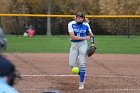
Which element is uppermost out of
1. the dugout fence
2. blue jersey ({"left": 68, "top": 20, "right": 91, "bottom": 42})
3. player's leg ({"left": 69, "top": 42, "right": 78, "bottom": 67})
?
blue jersey ({"left": 68, "top": 20, "right": 91, "bottom": 42})

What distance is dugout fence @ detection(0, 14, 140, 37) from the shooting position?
112 ft

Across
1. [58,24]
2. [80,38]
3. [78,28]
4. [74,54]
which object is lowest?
[58,24]

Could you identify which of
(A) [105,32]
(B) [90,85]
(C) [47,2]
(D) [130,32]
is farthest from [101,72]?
(C) [47,2]

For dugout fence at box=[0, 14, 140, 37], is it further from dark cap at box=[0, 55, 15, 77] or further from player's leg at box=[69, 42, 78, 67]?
dark cap at box=[0, 55, 15, 77]

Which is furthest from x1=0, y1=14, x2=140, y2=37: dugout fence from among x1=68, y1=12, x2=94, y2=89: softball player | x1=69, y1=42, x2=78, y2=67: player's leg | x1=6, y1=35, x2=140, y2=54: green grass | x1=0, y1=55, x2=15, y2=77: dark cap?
x1=0, y1=55, x2=15, y2=77: dark cap

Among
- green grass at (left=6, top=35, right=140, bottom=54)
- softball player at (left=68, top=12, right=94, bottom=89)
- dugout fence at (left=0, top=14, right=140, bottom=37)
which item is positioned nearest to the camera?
softball player at (left=68, top=12, right=94, bottom=89)

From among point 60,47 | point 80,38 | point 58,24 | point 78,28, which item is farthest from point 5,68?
point 58,24

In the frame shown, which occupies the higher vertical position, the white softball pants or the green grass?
the white softball pants

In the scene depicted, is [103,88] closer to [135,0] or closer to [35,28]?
[35,28]

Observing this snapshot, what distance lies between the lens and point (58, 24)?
35.3 metres

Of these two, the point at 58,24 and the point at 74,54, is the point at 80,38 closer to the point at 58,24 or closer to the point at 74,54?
the point at 74,54

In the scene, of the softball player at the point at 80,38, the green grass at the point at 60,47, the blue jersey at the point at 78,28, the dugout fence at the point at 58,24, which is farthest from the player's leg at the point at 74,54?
the dugout fence at the point at 58,24

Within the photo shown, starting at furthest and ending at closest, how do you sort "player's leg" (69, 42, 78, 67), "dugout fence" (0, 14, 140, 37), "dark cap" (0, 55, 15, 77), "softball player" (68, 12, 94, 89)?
1. "dugout fence" (0, 14, 140, 37)
2. "player's leg" (69, 42, 78, 67)
3. "softball player" (68, 12, 94, 89)
4. "dark cap" (0, 55, 15, 77)

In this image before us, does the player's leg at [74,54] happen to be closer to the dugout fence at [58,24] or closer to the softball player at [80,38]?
the softball player at [80,38]
